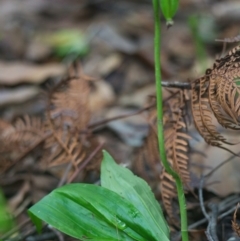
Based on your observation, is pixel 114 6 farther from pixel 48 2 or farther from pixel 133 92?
pixel 133 92

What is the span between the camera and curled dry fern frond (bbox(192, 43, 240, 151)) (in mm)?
894

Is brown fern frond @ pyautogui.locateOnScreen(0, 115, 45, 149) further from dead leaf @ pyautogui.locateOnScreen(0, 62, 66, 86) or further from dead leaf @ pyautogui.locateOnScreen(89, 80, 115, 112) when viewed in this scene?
dead leaf @ pyautogui.locateOnScreen(0, 62, 66, 86)

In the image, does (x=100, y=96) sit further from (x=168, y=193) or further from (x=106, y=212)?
(x=106, y=212)

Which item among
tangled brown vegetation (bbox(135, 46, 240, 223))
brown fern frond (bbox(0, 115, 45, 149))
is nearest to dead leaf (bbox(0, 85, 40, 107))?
brown fern frond (bbox(0, 115, 45, 149))

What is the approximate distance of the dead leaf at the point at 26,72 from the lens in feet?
8.46

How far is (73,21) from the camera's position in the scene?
378 cm

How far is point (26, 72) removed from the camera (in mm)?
2676

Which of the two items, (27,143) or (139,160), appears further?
(27,143)

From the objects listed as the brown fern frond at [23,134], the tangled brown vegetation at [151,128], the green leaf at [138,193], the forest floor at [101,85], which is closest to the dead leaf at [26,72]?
the forest floor at [101,85]

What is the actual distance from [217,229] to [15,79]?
1689 mm

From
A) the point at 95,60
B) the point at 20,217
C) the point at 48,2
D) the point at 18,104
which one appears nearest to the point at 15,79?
the point at 18,104

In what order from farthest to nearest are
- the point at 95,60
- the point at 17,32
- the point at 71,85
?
1. the point at 17,32
2. the point at 95,60
3. the point at 71,85

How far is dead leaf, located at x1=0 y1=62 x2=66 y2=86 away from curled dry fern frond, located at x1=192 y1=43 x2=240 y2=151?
1714 mm

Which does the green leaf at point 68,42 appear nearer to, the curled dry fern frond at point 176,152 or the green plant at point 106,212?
the curled dry fern frond at point 176,152
